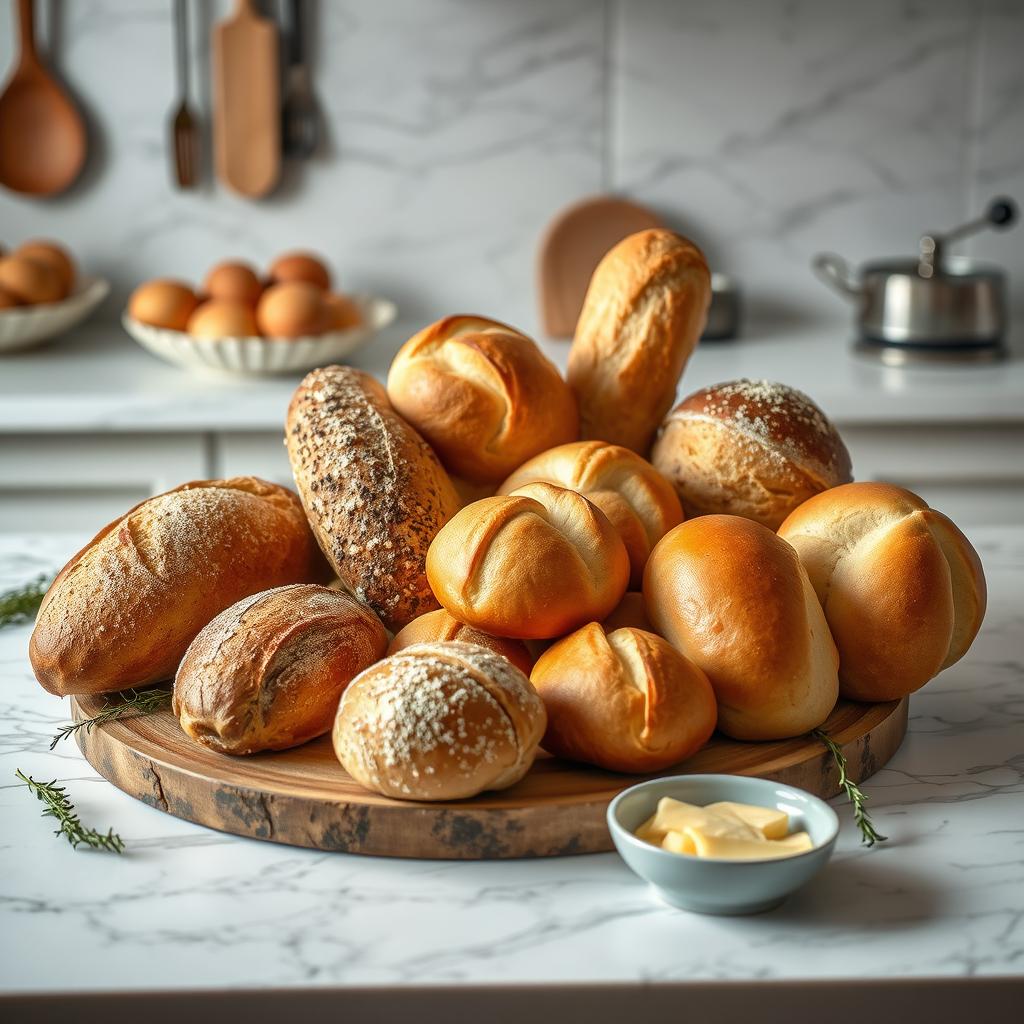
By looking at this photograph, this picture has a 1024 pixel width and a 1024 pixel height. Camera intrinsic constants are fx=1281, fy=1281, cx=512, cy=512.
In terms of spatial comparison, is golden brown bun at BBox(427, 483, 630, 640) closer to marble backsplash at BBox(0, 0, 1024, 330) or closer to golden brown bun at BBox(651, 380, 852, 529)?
golden brown bun at BBox(651, 380, 852, 529)

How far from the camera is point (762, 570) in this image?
2.61ft

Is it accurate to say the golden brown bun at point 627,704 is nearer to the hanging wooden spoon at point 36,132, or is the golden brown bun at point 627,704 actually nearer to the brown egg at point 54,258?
the brown egg at point 54,258

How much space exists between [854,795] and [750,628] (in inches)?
4.5

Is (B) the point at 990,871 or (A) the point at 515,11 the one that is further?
(A) the point at 515,11

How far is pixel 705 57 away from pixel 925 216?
0.56m

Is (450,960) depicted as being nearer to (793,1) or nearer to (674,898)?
(674,898)

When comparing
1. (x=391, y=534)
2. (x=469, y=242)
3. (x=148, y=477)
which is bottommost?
(x=148, y=477)

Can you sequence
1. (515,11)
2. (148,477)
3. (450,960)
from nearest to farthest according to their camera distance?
(450,960)
(148,477)
(515,11)

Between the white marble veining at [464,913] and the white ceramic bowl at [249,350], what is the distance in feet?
4.43

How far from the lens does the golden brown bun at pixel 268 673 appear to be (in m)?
0.77

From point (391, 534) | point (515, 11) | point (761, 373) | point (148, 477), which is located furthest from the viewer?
point (515, 11)

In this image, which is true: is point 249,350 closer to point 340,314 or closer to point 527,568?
point 340,314

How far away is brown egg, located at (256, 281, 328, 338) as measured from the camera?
210cm

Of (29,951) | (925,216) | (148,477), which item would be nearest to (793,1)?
(925,216)
